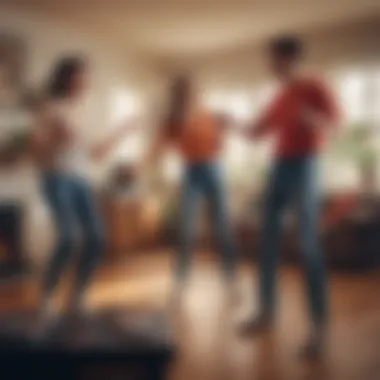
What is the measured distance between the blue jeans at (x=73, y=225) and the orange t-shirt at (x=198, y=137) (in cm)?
21

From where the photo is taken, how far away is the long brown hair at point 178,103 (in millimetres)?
1117

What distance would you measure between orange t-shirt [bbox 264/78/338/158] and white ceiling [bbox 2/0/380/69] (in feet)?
0.38

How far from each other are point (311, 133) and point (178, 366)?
1.74 feet

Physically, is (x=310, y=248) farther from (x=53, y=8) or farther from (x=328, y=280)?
(x=53, y=8)

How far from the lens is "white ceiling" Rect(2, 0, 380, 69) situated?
1.11 meters

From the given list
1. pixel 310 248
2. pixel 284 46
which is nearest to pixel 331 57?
pixel 284 46

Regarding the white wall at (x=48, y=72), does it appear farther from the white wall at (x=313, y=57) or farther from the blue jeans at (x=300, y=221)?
the blue jeans at (x=300, y=221)

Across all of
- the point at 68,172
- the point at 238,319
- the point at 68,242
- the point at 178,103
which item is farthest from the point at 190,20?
the point at 238,319

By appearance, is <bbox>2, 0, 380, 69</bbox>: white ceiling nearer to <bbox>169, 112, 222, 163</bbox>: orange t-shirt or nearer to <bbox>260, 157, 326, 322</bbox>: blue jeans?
<bbox>169, 112, 222, 163</bbox>: orange t-shirt

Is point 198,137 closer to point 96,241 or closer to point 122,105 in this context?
point 122,105

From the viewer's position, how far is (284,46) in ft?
3.65

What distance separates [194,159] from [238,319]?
1.11 ft

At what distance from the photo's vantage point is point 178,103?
3.70 ft

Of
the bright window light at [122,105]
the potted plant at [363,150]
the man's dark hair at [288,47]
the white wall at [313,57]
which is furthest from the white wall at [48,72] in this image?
the potted plant at [363,150]
